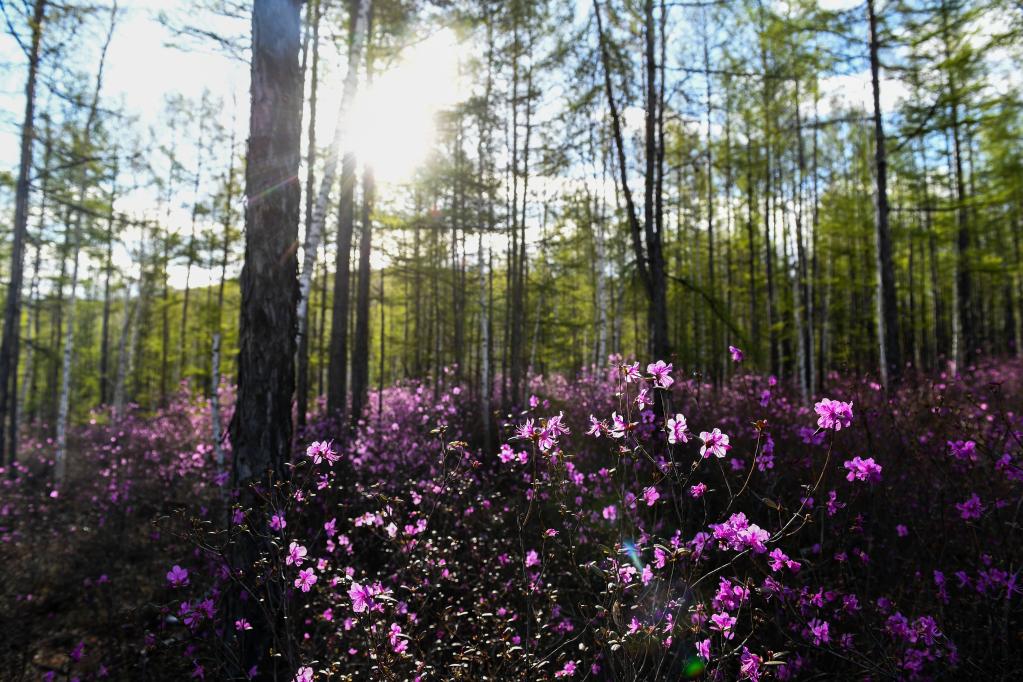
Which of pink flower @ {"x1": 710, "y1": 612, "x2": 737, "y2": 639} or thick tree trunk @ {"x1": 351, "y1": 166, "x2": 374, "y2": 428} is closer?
pink flower @ {"x1": 710, "y1": 612, "x2": 737, "y2": 639}

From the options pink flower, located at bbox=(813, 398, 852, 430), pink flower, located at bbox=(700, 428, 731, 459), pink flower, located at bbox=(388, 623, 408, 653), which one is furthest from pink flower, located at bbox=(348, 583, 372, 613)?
pink flower, located at bbox=(813, 398, 852, 430)

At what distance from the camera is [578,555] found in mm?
4711

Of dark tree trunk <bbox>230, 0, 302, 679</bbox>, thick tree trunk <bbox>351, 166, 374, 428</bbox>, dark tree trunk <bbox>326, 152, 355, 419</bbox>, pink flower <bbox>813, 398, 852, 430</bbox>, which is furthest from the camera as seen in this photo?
thick tree trunk <bbox>351, 166, 374, 428</bbox>

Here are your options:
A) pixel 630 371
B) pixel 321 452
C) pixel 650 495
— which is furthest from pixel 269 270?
pixel 650 495

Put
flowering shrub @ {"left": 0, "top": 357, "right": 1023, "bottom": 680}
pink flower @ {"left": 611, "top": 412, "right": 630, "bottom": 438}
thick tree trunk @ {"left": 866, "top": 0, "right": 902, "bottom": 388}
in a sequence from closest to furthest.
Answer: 1. pink flower @ {"left": 611, "top": 412, "right": 630, "bottom": 438}
2. flowering shrub @ {"left": 0, "top": 357, "right": 1023, "bottom": 680}
3. thick tree trunk @ {"left": 866, "top": 0, "right": 902, "bottom": 388}

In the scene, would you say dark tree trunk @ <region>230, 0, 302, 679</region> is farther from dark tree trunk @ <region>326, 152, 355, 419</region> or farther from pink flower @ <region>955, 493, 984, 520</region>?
dark tree trunk @ <region>326, 152, 355, 419</region>

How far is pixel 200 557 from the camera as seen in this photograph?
4.72 metres

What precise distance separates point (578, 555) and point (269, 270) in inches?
Answer: 139

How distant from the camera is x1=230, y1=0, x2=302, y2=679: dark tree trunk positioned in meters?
3.23

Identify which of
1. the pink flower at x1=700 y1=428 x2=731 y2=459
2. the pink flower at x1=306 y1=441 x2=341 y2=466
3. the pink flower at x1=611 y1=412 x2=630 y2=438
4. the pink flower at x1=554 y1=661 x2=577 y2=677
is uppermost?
the pink flower at x1=611 y1=412 x2=630 y2=438

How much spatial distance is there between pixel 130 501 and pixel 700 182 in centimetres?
1793

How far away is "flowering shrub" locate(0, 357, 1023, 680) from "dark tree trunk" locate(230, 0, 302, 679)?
0.28 m

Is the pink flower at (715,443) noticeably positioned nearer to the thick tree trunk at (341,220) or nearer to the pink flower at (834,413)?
the pink flower at (834,413)

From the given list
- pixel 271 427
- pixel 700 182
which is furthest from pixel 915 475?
pixel 700 182
